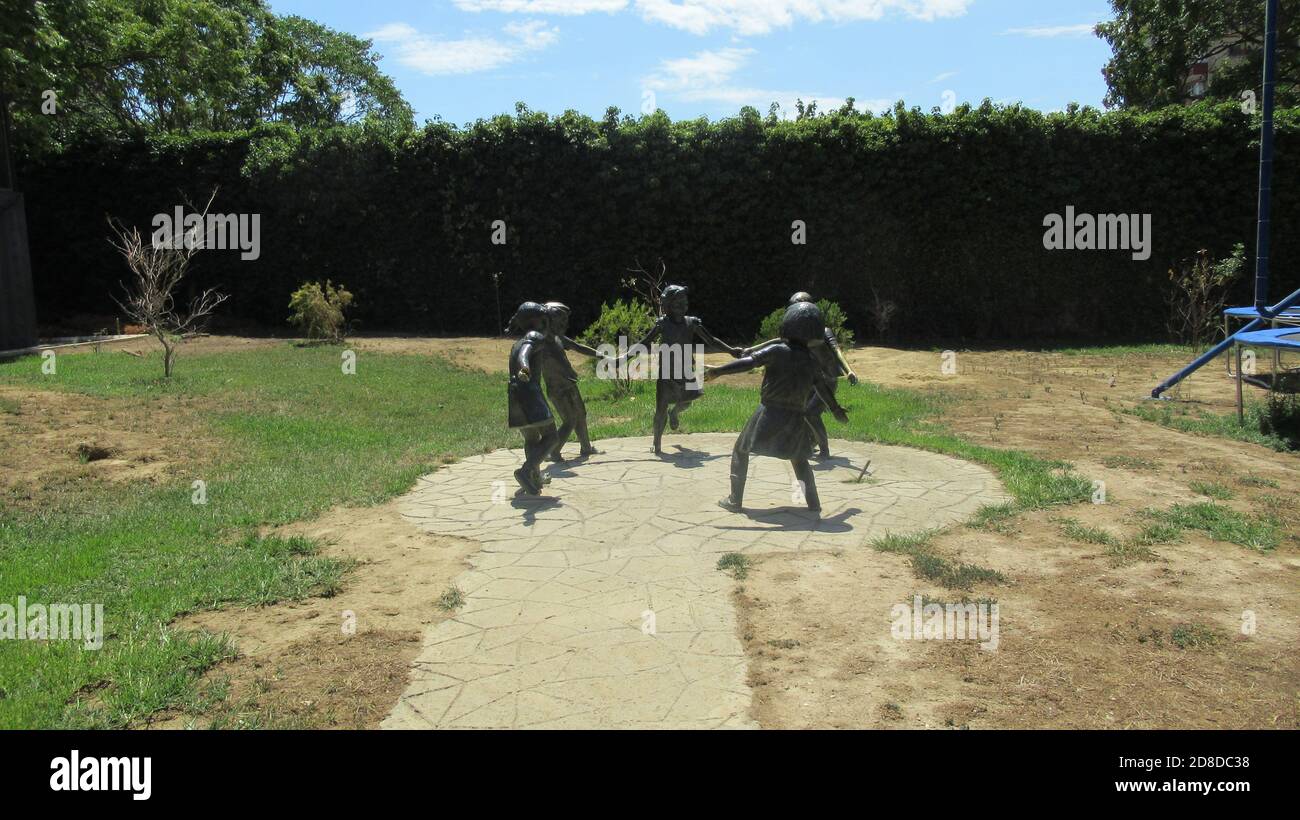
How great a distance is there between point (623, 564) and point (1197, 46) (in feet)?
74.8

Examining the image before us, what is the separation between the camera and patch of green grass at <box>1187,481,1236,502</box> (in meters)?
6.85

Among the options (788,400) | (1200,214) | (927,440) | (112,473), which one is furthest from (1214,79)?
(112,473)

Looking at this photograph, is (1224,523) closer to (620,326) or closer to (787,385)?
(787,385)

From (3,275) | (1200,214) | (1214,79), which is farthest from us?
(1214,79)

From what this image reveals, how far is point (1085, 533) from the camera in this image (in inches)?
235

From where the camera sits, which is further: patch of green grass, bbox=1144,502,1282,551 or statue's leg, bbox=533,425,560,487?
statue's leg, bbox=533,425,560,487

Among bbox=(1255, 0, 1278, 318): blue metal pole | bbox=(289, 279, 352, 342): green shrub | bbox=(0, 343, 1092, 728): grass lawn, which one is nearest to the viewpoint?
bbox=(0, 343, 1092, 728): grass lawn

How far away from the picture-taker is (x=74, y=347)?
1595 cm

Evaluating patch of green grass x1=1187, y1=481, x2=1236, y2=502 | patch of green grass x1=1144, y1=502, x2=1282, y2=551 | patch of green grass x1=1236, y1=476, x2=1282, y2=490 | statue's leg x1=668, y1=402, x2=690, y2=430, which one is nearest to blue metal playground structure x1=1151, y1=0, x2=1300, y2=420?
A: patch of green grass x1=1236, y1=476, x2=1282, y2=490

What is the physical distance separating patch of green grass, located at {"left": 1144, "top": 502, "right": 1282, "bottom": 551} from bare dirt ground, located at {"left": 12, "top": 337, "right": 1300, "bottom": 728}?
111 mm

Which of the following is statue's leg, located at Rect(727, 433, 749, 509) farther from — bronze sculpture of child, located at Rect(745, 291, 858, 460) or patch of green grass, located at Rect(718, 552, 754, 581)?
bronze sculpture of child, located at Rect(745, 291, 858, 460)

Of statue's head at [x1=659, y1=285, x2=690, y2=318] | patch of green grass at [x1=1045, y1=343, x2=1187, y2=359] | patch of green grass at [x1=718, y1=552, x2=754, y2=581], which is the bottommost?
patch of green grass at [x1=718, y1=552, x2=754, y2=581]

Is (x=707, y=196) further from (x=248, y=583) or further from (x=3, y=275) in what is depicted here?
(x=248, y=583)

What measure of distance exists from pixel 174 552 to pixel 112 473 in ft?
9.09
